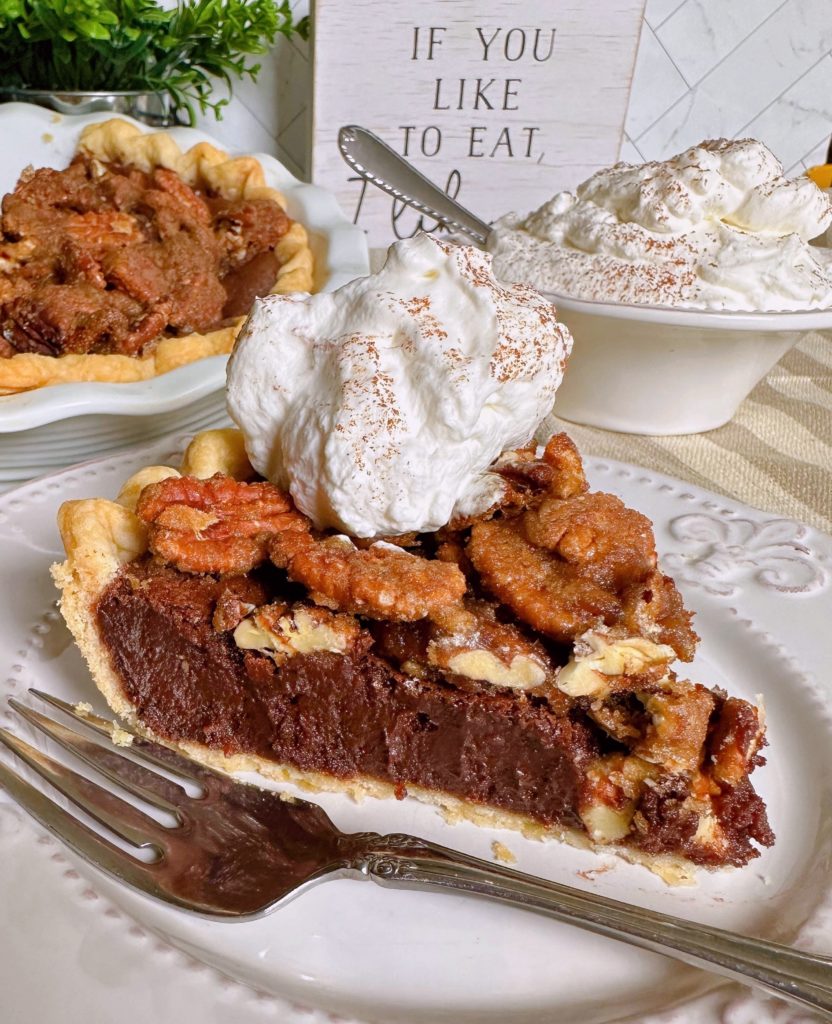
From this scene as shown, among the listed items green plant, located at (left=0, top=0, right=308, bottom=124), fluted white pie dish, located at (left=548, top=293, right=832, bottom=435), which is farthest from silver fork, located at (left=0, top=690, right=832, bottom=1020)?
green plant, located at (left=0, top=0, right=308, bottom=124)

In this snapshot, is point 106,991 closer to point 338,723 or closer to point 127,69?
point 338,723

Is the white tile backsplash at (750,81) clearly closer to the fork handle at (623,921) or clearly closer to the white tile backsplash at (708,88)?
the white tile backsplash at (708,88)

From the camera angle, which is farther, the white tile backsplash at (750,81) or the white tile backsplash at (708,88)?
the white tile backsplash at (750,81)

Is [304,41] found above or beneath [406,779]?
above

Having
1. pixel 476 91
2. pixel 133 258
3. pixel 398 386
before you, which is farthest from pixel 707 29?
pixel 398 386

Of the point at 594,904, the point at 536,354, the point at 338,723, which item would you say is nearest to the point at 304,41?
the point at 536,354

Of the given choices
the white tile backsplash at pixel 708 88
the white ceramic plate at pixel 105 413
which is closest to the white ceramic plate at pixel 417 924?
the white ceramic plate at pixel 105 413

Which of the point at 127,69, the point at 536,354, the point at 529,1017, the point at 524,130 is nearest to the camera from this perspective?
the point at 529,1017
